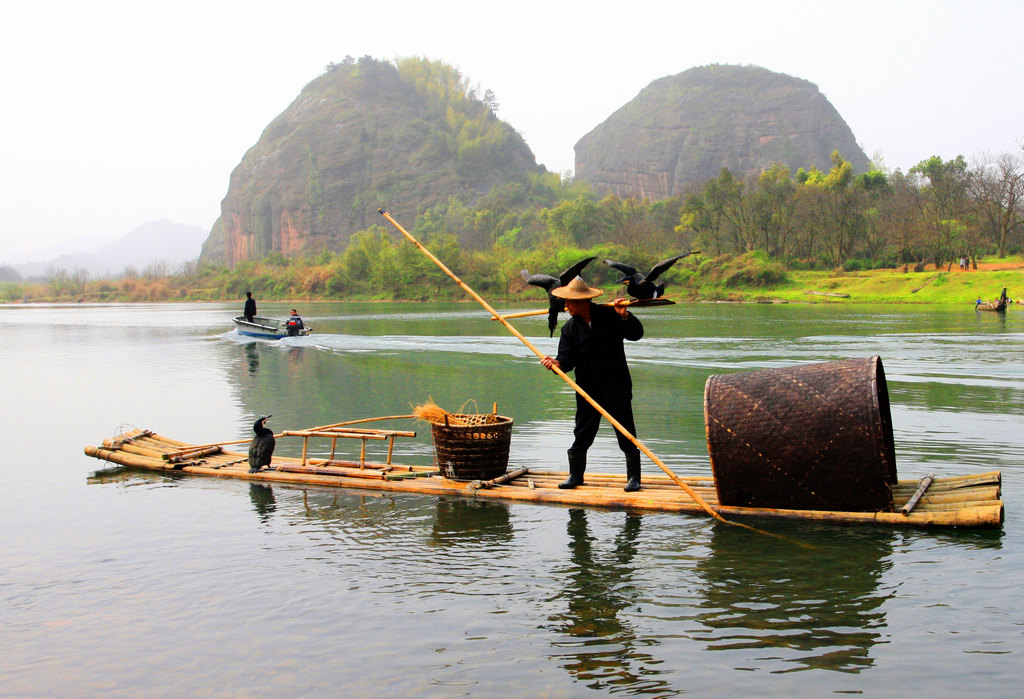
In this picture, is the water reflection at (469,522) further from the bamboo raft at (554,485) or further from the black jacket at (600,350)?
the black jacket at (600,350)

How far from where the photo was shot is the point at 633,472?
292 inches

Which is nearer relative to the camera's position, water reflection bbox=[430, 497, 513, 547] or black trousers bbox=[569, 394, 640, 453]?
water reflection bbox=[430, 497, 513, 547]

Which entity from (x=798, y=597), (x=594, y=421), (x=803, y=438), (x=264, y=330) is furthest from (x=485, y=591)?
(x=264, y=330)

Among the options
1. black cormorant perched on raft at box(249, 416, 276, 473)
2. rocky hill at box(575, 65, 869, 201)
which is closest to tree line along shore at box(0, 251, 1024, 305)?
black cormorant perched on raft at box(249, 416, 276, 473)

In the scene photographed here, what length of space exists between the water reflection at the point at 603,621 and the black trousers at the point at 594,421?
807mm

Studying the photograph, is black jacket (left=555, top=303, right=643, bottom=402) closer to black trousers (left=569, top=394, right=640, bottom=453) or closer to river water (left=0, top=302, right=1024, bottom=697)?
black trousers (left=569, top=394, right=640, bottom=453)

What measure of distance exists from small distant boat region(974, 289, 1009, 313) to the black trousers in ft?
113

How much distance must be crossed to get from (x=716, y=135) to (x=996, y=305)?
13607 cm

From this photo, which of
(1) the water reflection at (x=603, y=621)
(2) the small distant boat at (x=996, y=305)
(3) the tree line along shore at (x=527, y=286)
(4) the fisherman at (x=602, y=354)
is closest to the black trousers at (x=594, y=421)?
(4) the fisherman at (x=602, y=354)

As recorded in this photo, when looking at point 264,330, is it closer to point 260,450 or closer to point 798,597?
point 260,450

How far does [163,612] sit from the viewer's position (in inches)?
220

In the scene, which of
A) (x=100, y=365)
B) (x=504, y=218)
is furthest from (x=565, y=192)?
(x=100, y=365)

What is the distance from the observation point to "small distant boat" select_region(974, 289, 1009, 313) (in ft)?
116

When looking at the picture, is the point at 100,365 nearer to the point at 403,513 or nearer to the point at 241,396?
the point at 241,396
